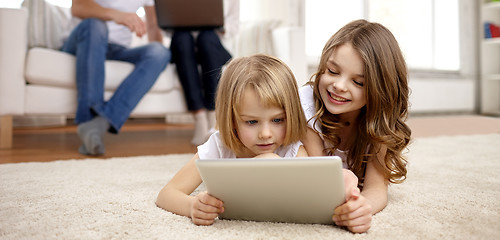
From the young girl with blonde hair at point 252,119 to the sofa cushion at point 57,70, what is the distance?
1.07 metres

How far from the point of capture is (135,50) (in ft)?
5.72

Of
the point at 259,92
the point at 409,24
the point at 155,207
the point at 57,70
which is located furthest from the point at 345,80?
the point at 409,24

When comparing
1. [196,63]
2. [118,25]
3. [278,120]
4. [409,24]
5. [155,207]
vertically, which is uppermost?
[409,24]

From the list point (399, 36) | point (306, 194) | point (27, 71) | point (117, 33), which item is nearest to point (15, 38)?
point (27, 71)

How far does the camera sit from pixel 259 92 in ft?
2.23

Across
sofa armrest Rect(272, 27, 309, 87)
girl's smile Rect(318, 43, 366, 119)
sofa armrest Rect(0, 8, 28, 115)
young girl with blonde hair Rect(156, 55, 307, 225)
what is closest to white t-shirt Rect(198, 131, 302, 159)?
young girl with blonde hair Rect(156, 55, 307, 225)

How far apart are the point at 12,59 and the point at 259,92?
1320 mm

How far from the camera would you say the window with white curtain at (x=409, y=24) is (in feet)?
11.9

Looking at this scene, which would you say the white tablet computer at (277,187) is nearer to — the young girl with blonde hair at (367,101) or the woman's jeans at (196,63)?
the young girl with blonde hair at (367,101)

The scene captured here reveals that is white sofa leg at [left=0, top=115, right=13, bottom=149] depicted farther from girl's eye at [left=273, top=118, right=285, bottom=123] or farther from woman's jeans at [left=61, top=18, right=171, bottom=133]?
girl's eye at [left=273, top=118, right=285, bottom=123]

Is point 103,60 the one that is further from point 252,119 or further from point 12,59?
point 252,119

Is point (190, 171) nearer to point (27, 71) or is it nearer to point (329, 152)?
point (329, 152)

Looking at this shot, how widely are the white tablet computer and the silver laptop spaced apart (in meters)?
1.25

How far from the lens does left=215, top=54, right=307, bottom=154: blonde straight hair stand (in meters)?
0.69
